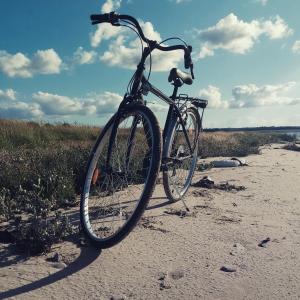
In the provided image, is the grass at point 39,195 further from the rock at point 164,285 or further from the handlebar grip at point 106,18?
the handlebar grip at point 106,18

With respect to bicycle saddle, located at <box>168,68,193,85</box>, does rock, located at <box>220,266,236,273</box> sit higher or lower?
lower

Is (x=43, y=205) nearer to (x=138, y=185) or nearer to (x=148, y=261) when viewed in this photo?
(x=148, y=261)

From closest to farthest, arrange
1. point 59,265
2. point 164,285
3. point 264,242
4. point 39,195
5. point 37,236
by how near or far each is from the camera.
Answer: point 164,285 < point 59,265 < point 37,236 < point 264,242 < point 39,195

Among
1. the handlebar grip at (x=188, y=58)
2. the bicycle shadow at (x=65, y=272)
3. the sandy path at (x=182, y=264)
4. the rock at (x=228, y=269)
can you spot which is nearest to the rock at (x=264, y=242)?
the sandy path at (x=182, y=264)

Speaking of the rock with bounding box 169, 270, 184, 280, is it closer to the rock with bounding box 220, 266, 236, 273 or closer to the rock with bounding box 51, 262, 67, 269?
the rock with bounding box 220, 266, 236, 273

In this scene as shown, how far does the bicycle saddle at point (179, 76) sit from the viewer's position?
163 inches

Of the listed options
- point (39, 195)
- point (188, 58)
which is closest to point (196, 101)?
point (188, 58)

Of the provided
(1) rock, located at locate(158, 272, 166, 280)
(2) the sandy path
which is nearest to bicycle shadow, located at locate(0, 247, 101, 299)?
(2) the sandy path

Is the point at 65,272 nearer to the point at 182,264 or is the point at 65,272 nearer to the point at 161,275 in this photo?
the point at 161,275

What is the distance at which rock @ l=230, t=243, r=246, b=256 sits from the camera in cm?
280

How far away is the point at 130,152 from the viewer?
377 cm

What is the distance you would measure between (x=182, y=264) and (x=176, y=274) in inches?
6.3

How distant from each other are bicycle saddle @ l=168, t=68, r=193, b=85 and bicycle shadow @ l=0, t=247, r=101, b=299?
2056mm

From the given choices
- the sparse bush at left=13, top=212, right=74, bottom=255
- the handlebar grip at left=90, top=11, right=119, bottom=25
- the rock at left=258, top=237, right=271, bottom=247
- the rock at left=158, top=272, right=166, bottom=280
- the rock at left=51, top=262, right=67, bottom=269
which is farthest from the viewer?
the handlebar grip at left=90, top=11, right=119, bottom=25
